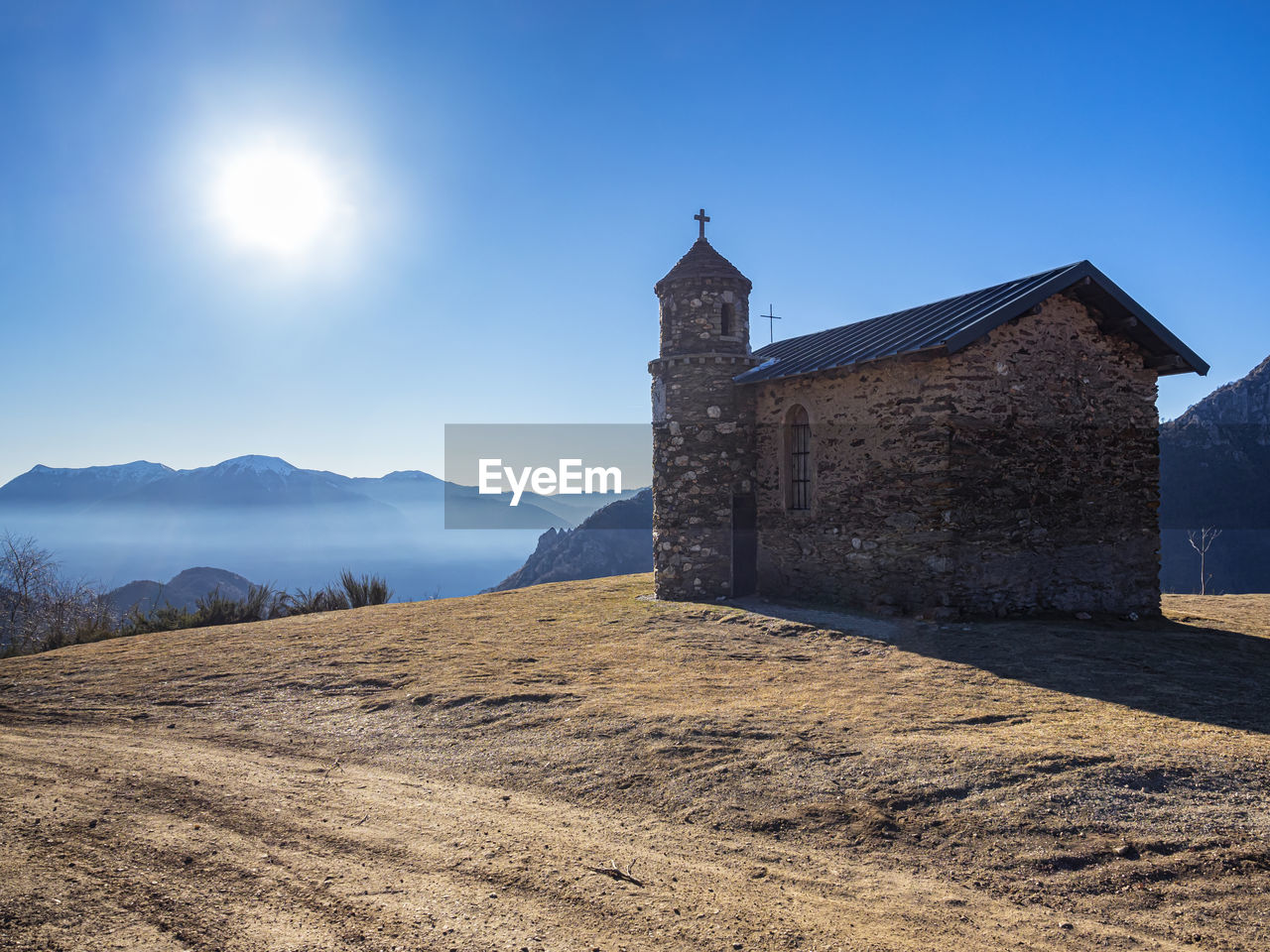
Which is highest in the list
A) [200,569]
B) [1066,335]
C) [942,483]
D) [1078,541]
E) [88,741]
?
[1066,335]

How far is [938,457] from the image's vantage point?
10227 millimetres

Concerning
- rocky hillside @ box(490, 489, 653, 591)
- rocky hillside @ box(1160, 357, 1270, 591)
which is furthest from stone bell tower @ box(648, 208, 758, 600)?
rocky hillside @ box(1160, 357, 1270, 591)

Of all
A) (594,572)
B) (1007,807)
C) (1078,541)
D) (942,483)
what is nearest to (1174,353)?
(1078,541)

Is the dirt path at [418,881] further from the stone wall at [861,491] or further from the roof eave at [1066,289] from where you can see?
the roof eave at [1066,289]

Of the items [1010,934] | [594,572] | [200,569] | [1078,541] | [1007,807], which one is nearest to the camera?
[1010,934]

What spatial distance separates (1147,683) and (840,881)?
17.5 ft

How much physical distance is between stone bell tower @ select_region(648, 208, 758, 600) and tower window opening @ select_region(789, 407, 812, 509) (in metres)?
0.84

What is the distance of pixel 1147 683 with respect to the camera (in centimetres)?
701

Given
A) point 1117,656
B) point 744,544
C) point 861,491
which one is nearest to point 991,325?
point 861,491

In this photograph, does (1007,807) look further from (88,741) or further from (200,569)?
(200,569)

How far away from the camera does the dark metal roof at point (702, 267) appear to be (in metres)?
13.5

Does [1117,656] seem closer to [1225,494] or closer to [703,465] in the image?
[703,465]

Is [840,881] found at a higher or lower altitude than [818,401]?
lower

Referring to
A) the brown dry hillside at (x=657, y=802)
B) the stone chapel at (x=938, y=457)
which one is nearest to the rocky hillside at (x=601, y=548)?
the stone chapel at (x=938, y=457)
